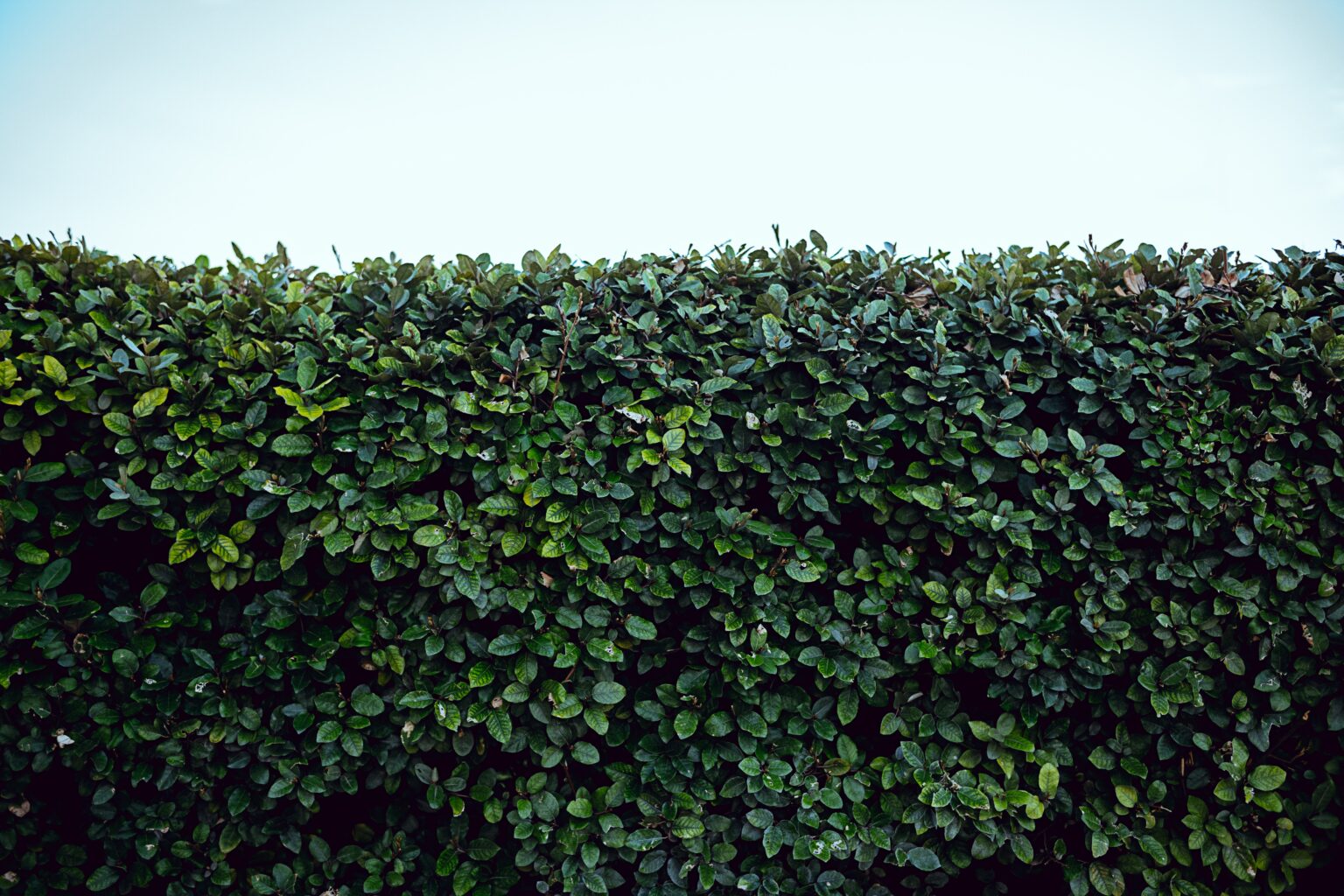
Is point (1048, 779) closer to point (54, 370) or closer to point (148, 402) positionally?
point (148, 402)

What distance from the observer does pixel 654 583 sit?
2.91 metres

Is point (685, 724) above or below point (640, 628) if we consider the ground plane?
below

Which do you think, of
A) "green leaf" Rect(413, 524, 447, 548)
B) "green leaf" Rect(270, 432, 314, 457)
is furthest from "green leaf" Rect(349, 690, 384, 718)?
"green leaf" Rect(270, 432, 314, 457)

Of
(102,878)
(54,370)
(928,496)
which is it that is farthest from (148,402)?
(928,496)

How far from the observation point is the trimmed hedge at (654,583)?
286cm

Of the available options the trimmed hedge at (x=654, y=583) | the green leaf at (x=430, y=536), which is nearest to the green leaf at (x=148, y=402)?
the trimmed hedge at (x=654, y=583)

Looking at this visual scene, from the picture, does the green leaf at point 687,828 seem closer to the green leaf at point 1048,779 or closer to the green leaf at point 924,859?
the green leaf at point 924,859

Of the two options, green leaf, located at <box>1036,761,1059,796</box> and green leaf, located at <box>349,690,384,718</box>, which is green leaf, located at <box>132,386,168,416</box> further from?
green leaf, located at <box>1036,761,1059,796</box>

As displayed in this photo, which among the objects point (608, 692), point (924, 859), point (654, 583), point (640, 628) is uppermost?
point (654, 583)

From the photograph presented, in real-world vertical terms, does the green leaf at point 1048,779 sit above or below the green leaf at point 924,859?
above

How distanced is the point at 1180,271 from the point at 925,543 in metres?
1.45

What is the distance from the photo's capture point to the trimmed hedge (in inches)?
113

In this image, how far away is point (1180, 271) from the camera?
336 centimetres

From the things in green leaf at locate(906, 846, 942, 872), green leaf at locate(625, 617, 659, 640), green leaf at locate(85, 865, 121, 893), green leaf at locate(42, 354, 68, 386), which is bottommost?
green leaf at locate(85, 865, 121, 893)
